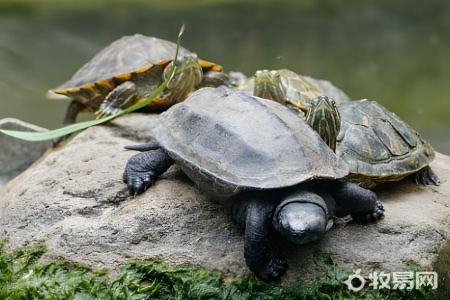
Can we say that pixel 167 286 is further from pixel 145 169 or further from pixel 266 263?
pixel 145 169

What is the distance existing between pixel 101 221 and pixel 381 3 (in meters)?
11.9

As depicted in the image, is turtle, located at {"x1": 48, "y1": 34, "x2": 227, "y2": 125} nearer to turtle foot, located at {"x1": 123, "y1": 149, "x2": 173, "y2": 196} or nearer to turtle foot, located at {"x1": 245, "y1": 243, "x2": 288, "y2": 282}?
turtle foot, located at {"x1": 123, "y1": 149, "x2": 173, "y2": 196}

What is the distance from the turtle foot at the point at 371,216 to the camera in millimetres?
2492

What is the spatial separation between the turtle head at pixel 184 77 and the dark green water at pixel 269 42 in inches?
131

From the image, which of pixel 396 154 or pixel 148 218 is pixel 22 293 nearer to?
pixel 148 218

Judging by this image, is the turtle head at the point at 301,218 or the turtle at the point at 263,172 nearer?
the turtle head at the point at 301,218

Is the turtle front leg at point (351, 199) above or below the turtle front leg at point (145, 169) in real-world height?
above

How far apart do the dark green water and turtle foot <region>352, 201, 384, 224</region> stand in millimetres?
4483

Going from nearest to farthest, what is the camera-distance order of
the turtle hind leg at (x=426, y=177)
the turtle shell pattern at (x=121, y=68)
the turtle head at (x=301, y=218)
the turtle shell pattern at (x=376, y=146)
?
the turtle head at (x=301, y=218) → the turtle shell pattern at (x=376, y=146) → the turtle hind leg at (x=426, y=177) → the turtle shell pattern at (x=121, y=68)

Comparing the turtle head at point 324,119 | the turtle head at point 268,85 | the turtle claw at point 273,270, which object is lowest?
the turtle claw at point 273,270

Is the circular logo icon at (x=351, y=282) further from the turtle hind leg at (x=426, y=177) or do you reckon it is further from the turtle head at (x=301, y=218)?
the turtle hind leg at (x=426, y=177)

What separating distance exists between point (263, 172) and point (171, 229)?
538 millimetres

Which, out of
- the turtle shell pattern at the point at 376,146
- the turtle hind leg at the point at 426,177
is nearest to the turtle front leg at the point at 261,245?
the turtle shell pattern at the point at 376,146

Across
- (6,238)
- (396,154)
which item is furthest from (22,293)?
(396,154)
